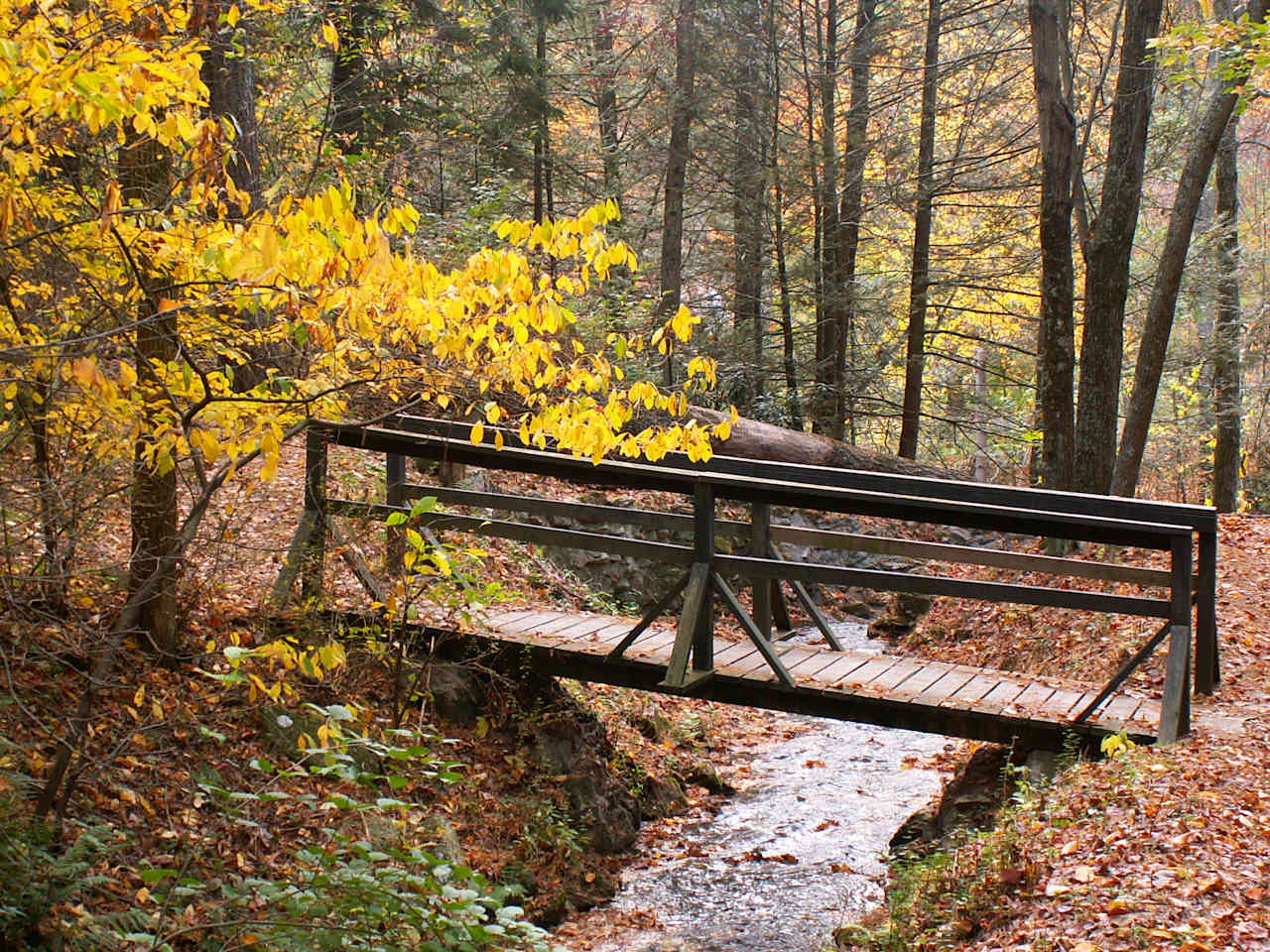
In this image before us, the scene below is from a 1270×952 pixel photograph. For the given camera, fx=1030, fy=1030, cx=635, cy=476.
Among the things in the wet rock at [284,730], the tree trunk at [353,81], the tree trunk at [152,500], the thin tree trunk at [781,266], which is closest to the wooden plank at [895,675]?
the wet rock at [284,730]

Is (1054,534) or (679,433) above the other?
(679,433)

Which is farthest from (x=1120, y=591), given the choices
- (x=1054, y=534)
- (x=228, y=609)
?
(x=228, y=609)

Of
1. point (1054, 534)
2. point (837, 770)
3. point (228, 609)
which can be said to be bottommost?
point (837, 770)

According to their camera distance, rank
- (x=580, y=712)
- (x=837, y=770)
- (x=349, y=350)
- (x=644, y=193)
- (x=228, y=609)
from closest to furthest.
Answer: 1. (x=349, y=350)
2. (x=228, y=609)
3. (x=580, y=712)
4. (x=837, y=770)
5. (x=644, y=193)

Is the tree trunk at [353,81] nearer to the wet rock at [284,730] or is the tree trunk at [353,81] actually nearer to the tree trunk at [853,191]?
the tree trunk at [853,191]

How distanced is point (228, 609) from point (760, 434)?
8.47 meters

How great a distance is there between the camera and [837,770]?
8914 mm

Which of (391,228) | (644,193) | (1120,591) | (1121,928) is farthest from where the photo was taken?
(644,193)

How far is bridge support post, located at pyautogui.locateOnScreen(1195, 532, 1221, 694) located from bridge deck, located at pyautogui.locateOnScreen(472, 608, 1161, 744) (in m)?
0.46

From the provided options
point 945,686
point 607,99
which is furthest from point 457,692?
point 607,99

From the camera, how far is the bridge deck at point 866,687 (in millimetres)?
5891

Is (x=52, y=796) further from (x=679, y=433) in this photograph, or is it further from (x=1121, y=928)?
(x=1121, y=928)

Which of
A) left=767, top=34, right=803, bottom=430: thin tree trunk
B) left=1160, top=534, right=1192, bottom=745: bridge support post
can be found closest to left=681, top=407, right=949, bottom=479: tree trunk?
left=767, top=34, right=803, bottom=430: thin tree trunk

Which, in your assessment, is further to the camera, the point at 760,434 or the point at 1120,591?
the point at 760,434
